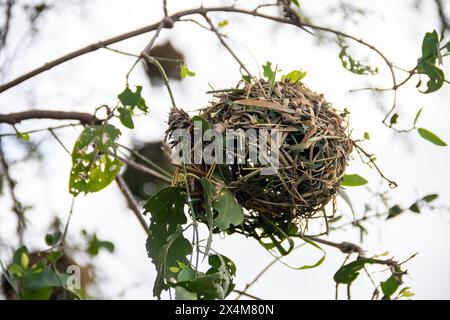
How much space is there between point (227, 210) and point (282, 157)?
5.1 inches

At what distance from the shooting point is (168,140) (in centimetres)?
132

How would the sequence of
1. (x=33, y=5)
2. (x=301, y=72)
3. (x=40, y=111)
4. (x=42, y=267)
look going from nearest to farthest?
(x=42, y=267) → (x=301, y=72) → (x=40, y=111) → (x=33, y=5)

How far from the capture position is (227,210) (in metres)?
1.25

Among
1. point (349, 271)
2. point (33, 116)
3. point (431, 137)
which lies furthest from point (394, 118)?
point (33, 116)

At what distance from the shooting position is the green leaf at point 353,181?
4.98 feet

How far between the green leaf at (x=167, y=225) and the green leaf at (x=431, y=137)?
45 cm

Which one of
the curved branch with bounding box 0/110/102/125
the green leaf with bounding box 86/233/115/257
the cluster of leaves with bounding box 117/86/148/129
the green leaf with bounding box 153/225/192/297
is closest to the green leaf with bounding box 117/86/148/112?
Answer: the cluster of leaves with bounding box 117/86/148/129

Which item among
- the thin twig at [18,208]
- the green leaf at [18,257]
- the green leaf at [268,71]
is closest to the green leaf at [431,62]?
the green leaf at [268,71]

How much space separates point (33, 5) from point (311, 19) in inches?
33.3

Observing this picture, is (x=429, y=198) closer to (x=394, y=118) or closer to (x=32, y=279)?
(x=394, y=118)
